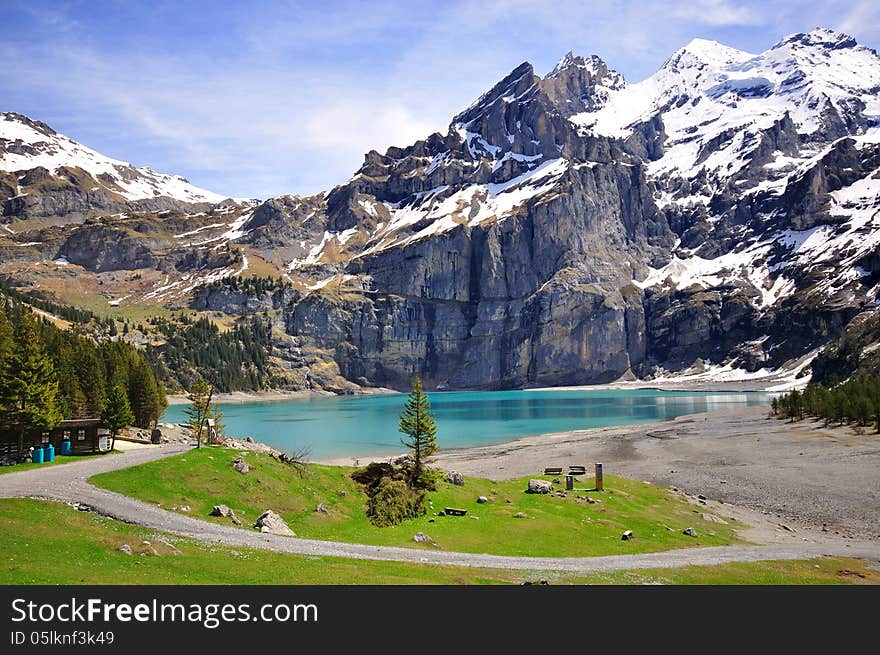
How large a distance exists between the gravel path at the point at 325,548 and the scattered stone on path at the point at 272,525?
1123mm

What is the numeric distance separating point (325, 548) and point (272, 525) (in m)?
4.20

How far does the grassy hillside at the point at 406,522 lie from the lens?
30000mm

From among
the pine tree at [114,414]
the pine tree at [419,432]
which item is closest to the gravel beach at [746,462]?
the pine tree at [419,432]

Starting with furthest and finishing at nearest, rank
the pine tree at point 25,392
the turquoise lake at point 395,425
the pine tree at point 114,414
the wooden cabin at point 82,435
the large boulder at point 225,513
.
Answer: the turquoise lake at point 395,425, the pine tree at point 114,414, the wooden cabin at point 82,435, the pine tree at point 25,392, the large boulder at point 225,513

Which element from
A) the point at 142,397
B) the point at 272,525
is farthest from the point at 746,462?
the point at 142,397

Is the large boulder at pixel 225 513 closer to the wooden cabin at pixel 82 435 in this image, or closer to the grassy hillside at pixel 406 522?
the grassy hillside at pixel 406 522

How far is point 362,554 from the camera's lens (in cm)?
2536

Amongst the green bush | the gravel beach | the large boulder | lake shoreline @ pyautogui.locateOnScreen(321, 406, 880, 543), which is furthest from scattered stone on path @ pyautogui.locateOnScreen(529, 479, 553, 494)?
the large boulder

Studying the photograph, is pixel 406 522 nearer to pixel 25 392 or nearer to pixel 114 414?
pixel 25 392

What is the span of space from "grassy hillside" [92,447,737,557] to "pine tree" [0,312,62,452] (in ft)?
48.2

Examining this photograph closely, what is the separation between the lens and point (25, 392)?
43.1m

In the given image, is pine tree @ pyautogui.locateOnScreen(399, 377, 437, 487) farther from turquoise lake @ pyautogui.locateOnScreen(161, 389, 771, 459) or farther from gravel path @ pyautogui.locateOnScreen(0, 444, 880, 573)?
turquoise lake @ pyautogui.locateOnScreen(161, 389, 771, 459)

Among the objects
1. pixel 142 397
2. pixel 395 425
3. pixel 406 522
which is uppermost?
Result: pixel 142 397

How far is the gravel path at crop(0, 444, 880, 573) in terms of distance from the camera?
25.2 meters
